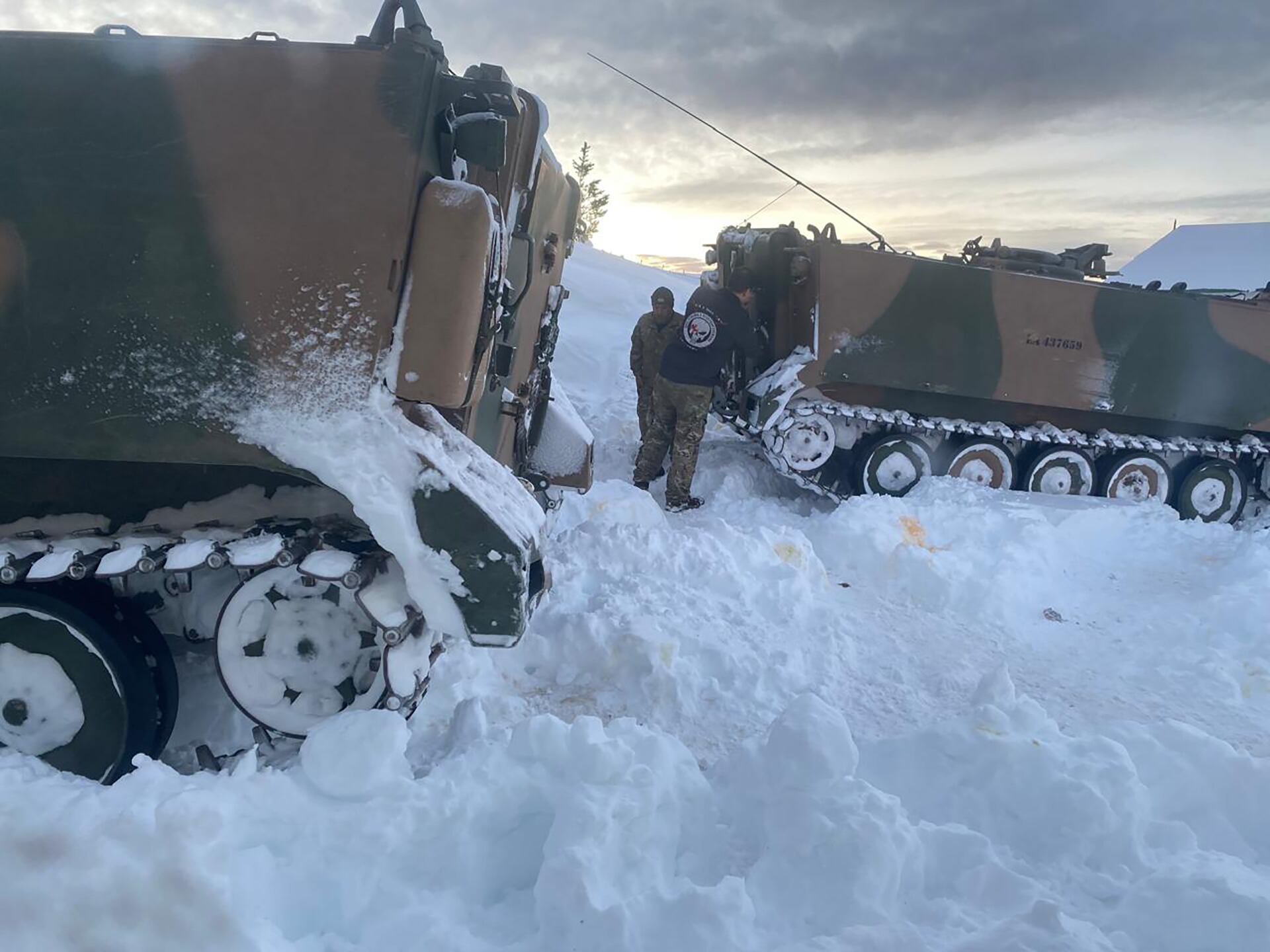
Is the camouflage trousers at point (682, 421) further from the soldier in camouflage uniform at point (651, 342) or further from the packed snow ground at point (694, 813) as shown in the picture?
the packed snow ground at point (694, 813)

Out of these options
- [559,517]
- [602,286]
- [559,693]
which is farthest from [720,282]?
[602,286]

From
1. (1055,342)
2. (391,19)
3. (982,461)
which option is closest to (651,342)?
(982,461)

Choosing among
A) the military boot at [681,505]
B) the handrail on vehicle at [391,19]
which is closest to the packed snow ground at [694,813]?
the handrail on vehicle at [391,19]

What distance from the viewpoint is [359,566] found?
2701 millimetres

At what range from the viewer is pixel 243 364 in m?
2.68

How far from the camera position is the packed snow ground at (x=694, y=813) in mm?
2125

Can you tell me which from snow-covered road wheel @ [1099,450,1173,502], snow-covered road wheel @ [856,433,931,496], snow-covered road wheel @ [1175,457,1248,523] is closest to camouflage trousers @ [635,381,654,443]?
snow-covered road wheel @ [856,433,931,496]

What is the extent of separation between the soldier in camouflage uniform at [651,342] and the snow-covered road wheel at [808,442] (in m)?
1.20

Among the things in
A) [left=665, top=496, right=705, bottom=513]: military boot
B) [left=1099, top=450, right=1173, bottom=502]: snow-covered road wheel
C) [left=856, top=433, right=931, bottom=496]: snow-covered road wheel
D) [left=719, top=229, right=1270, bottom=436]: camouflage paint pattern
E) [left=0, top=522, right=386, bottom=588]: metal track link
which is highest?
[left=719, top=229, right=1270, bottom=436]: camouflage paint pattern

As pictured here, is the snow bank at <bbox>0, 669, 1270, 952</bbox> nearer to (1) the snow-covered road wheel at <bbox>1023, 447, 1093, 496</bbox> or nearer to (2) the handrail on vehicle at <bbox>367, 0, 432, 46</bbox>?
(2) the handrail on vehicle at <bbox>367, 0, 432, 46</bbox>

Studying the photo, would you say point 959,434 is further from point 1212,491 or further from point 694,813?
point 694,813

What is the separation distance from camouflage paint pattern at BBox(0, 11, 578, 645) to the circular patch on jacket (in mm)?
4321

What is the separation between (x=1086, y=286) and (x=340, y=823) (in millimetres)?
7405

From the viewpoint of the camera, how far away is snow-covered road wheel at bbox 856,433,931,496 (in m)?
7.57
